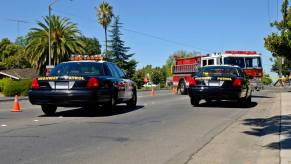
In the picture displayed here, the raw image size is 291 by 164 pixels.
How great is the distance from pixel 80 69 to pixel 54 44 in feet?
148

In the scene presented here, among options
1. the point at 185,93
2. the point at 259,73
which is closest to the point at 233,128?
the point at 259,73

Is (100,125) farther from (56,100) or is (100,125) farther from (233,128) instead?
(233,128)

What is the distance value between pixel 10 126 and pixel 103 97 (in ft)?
9.95

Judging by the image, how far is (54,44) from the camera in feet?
189

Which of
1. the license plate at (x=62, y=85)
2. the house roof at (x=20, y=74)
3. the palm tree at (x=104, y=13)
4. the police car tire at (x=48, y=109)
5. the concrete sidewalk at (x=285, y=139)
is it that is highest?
the palm tree at (x=104, y=13)

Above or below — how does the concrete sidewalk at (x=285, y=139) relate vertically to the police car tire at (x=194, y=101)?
below

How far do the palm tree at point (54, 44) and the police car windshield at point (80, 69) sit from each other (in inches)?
1698

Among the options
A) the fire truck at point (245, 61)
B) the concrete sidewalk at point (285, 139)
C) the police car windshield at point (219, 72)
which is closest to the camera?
the concrete sidewalk at point (285, 139)

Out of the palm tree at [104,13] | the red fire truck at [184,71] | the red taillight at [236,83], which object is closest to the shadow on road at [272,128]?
the red taillight at [236,83]

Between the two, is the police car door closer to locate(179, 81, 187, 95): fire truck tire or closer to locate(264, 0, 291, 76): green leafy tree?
locate(179, 81, 187, 95): fire truck tire

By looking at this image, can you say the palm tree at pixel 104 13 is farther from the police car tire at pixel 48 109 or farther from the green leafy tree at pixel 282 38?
the police car tire at pixel 48 109

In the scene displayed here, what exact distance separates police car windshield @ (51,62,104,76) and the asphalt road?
123 centimetres

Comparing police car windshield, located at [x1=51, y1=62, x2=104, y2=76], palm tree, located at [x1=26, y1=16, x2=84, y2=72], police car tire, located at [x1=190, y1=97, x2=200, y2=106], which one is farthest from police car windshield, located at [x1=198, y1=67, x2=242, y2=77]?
palm tree, located at [x1=26, y1=16, x2=84, y2=72]

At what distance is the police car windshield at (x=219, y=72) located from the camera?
17578 mm
